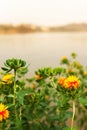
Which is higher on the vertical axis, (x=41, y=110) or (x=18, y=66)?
(x=18, y=66)

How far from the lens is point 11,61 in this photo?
1.83 metres

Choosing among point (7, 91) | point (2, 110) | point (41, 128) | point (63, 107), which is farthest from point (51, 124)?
point (2, 110)

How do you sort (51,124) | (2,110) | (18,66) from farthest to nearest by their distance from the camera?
1. (51,124)
2. (18,66)
3. (2,110)

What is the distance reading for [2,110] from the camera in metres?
1.71

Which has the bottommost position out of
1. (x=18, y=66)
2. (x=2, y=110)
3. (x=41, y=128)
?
(x=41, y=128)

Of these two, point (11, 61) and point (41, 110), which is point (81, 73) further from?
point (11, 61)

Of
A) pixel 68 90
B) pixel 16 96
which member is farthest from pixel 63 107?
pixel 16 96

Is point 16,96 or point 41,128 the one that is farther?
point 41,128

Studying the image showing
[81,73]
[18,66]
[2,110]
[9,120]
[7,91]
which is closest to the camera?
[2,110]

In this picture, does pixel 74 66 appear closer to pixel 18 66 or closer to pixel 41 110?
pixel 41 110

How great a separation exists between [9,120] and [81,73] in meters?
1.64

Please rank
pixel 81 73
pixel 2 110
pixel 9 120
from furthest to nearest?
pixel 81 73, pixel 9 120, pixel 2 110

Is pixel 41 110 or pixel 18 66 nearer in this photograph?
pixel 18 66

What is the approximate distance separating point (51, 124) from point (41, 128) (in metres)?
0.13
